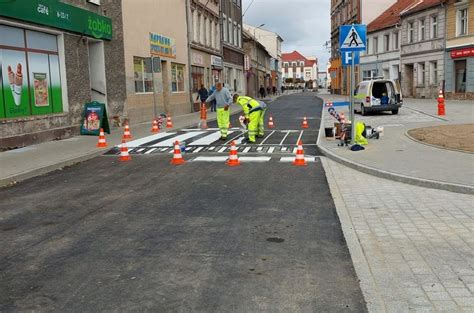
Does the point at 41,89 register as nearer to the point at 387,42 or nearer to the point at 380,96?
the point at 380,96

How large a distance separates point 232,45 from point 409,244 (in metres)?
42.2

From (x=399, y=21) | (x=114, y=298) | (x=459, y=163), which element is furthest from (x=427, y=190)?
(x=399, y=21)

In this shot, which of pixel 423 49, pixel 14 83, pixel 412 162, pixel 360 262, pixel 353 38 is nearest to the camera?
pixel 360 262

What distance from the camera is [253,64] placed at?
6431cm

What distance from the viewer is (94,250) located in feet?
17.4

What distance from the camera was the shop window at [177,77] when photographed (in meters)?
28.1

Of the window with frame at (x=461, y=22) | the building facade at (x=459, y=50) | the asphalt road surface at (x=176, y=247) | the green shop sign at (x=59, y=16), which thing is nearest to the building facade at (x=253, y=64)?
the building facade at (x=459, y=50)

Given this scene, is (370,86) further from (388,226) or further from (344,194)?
(388,226)

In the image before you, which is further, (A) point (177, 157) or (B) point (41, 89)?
(B) point (41, 89)

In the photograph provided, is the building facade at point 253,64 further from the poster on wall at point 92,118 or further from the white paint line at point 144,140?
the poster on wall at point 92,118

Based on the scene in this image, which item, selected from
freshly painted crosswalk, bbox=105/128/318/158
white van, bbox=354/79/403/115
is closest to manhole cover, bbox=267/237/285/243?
freshly painted crosswalk, bbox=105/128/318/158

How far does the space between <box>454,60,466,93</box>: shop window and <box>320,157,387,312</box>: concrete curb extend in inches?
1262

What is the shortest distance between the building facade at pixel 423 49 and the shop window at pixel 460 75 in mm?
1380

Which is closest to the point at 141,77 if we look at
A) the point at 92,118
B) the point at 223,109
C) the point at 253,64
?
the point at 92,118
